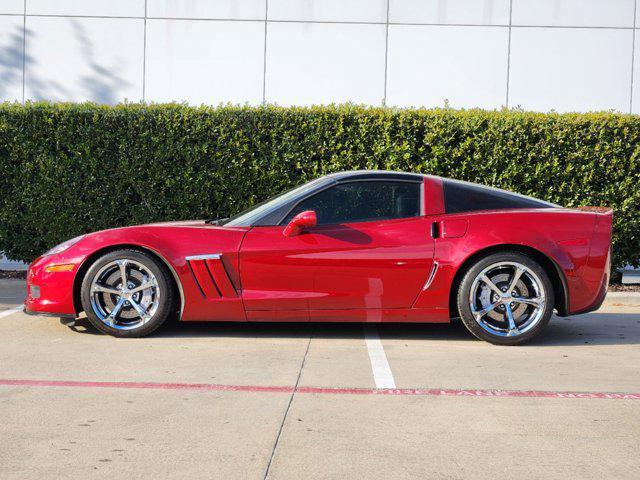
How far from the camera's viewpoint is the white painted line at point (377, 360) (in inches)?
198

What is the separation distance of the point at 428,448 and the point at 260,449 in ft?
2.54

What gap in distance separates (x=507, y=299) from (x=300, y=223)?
5.50ft

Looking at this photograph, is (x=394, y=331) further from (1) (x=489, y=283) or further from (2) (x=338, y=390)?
(2) (x=338, y=390)

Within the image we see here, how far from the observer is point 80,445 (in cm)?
373

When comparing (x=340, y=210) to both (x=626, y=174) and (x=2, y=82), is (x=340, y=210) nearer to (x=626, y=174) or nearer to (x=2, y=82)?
(x=626, y=174)

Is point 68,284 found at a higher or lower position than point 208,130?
lower

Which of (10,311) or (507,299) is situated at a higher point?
(507,299)

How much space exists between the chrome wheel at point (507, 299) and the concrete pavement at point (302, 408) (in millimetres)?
217

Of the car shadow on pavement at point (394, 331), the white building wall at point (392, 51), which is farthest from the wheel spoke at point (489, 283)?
the white building wall at point (392, 51)

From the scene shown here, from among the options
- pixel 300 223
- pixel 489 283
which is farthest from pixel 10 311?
pixel 489 283

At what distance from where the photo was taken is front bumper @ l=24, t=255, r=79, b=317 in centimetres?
629

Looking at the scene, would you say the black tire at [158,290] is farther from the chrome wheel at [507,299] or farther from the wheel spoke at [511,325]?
the wheel spoke at [511,325]

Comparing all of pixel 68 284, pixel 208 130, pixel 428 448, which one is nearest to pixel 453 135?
pixel 208 130

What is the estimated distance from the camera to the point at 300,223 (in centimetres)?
611
